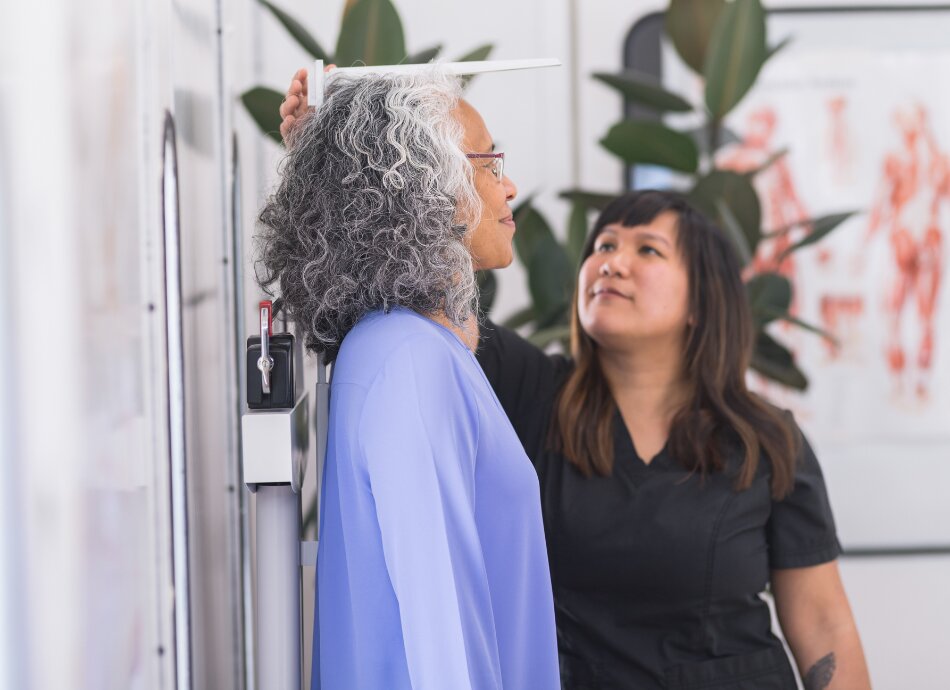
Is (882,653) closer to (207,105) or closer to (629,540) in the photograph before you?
(629,540)

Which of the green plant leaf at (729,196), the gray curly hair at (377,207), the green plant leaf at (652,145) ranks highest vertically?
the green plant leaf at (652,145)

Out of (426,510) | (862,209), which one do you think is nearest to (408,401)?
(426,510)

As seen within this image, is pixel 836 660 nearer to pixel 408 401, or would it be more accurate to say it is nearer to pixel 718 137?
pixel 408 401

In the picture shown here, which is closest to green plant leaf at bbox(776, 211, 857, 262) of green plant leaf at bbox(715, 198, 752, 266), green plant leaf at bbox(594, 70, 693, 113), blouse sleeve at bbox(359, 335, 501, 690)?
green plant leaf at bbox(715, 198, 752, 266)

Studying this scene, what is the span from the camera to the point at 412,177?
0.92m

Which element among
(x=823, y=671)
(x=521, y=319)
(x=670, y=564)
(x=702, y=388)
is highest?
(x=521, y=319)

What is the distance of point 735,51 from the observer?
6.14 ft

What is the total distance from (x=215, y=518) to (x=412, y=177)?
604 mm

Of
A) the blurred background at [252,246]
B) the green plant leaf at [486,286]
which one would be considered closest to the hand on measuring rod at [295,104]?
the blurred background at [252,246]

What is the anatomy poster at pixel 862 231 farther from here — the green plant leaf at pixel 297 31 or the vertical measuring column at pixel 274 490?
the vertical measuring column at pixel 274 490

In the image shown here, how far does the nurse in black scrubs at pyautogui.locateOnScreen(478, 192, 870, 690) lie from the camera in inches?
55.9

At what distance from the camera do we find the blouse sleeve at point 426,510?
83cm

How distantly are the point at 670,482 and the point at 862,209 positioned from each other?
4.48ft

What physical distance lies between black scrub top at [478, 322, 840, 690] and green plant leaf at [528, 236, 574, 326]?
544 mm
